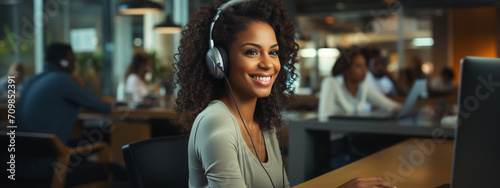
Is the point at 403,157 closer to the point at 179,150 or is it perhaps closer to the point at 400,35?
the point at 179,150

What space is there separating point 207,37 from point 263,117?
1.05ft

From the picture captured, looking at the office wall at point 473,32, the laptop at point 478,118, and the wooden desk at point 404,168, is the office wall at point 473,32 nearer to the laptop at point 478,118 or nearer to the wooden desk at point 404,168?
Result: the wooden desk at point 404,168

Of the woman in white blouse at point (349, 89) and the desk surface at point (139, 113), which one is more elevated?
the woman in white blouse at point (349, 89)

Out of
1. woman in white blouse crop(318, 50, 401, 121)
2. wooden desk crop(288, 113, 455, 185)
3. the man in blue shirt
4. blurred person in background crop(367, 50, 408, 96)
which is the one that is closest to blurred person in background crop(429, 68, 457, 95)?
blurred person in background crop(367, 50, 408, 96)

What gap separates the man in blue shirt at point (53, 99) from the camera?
3.20 metres

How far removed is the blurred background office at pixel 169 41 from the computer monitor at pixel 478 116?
2251 mm

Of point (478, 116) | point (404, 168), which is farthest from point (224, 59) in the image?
point (404, 168)

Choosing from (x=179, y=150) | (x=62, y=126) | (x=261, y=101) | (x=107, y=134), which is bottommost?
(x=107, y=134)

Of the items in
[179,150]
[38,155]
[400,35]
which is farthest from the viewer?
[400,35]

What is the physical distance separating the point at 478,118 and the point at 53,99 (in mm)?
2973

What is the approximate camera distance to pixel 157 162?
1335 mm

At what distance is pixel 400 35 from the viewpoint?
9.92 m

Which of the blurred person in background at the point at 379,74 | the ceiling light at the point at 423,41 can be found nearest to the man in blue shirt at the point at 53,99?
the blurred person in background at the point at 379,74

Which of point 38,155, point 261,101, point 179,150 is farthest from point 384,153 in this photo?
point 38,155
